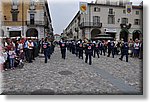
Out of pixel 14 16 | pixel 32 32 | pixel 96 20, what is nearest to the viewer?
pixel 14 16

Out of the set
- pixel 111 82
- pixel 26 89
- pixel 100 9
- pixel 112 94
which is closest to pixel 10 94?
pixel 26 89

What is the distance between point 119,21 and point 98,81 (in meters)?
27.0

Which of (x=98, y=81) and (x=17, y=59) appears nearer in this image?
(x=98, y=81)

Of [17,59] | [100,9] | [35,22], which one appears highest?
[100,9]

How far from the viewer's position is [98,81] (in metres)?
6.48

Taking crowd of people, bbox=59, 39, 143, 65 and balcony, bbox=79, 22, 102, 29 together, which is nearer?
crowd of people, bbox=59, 39, 143, 65

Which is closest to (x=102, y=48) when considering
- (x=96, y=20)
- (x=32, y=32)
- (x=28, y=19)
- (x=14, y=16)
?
(x=96, y=20)

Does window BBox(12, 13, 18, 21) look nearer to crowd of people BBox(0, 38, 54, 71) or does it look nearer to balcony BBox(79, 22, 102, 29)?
balcony BBox(79, 22, 102, 29)

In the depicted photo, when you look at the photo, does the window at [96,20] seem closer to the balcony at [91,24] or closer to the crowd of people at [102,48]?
the balcony at [91,24]

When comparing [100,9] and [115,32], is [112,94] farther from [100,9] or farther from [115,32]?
[100,9]

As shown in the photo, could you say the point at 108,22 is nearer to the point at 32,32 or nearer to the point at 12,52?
the point at 32,32

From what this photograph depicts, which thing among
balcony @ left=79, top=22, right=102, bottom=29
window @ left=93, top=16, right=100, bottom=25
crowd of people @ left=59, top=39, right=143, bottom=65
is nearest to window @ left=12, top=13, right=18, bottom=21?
balcony @ left=79, top=22, right=102, bottom=29

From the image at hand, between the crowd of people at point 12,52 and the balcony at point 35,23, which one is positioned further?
the balcony at point 35,23

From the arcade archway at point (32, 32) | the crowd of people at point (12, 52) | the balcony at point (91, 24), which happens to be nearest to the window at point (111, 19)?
the balcony at point (91, 24)
